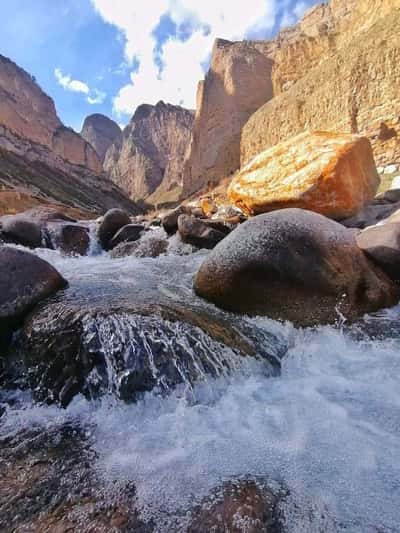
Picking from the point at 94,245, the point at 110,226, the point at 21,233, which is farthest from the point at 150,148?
the point at 21,233

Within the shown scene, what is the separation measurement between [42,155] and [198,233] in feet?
178

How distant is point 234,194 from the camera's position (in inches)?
341

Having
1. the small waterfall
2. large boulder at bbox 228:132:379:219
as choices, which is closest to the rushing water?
large boulder at bbox 228:132:379:219

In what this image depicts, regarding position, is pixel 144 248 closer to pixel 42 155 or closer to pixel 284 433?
pixel 284 433

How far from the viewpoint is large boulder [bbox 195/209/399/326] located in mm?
3840

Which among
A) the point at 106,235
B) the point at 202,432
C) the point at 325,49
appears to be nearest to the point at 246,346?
the point at 202,432

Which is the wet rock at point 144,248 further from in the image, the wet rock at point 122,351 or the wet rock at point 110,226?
the wet rock at point 122,351

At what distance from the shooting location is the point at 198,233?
24.5 feet

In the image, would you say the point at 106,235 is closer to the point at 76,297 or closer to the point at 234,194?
the point at 234,194

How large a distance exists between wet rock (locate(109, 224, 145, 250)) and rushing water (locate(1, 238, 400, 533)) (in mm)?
7020

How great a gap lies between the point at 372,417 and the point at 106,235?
9.05m

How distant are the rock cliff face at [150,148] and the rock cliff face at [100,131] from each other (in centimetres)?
2233

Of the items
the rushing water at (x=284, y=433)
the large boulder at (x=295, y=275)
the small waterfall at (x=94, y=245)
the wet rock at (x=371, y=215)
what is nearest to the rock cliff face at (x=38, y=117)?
the small waterfall at (x=94, y=245)

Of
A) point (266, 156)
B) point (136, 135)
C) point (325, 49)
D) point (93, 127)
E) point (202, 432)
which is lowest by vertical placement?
point (202, 432)
